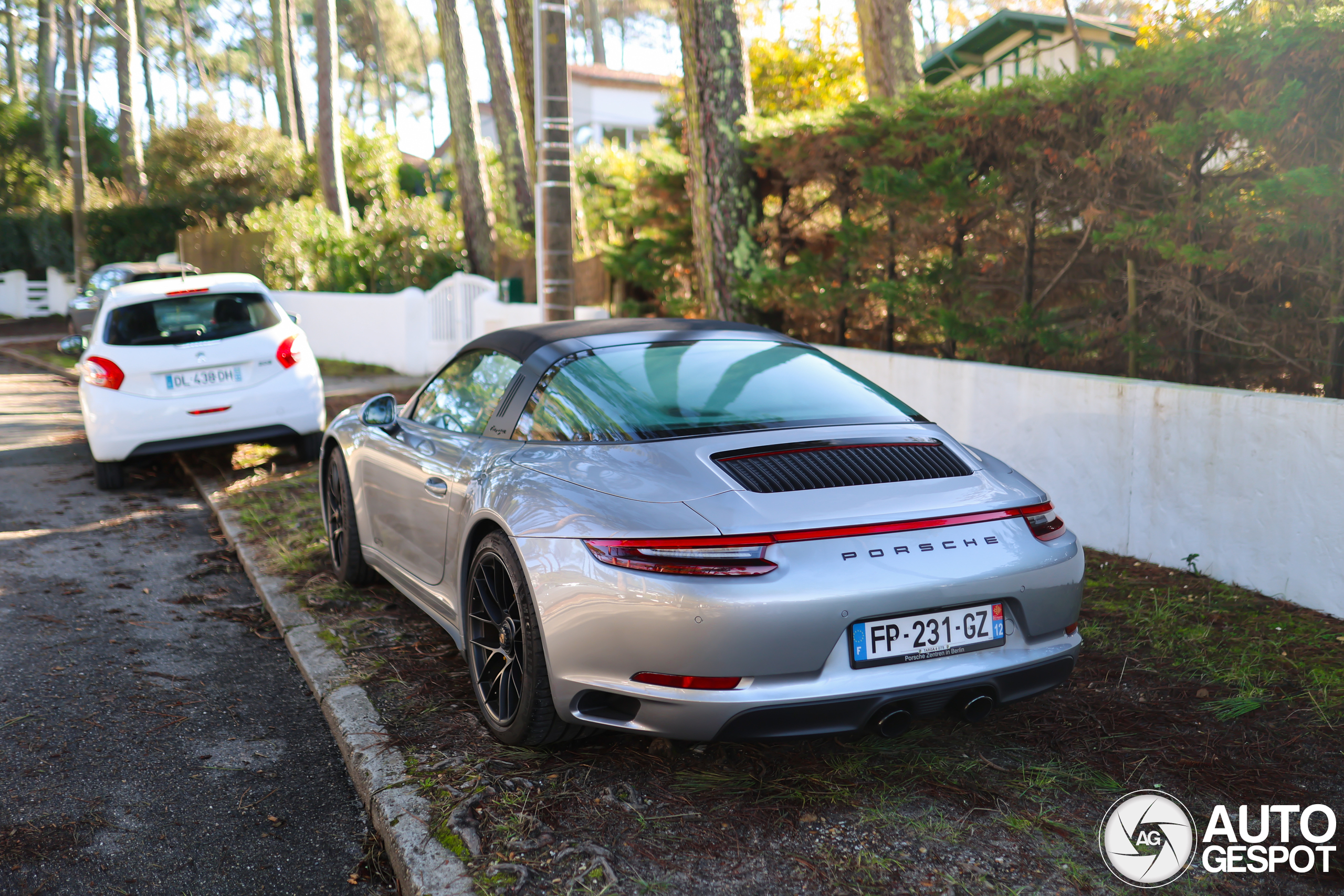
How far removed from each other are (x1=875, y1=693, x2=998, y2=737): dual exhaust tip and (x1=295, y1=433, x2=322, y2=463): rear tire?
23.1 feet

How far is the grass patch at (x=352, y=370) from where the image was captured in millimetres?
15969

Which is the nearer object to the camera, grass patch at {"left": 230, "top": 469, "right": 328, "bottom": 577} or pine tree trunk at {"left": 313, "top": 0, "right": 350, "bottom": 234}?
grass patch at {"left": 230, "top": 469, "right": 328, "bottom": 577}

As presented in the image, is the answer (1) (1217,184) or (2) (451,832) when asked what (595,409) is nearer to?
(2) (451,832)

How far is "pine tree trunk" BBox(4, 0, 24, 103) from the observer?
46.9m

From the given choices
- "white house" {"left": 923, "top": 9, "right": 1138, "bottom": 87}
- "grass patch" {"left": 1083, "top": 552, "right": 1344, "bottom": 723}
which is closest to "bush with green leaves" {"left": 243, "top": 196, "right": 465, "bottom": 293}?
"white house" {"left": 923, "top": 9, "right": 1138, "bottom": 87}

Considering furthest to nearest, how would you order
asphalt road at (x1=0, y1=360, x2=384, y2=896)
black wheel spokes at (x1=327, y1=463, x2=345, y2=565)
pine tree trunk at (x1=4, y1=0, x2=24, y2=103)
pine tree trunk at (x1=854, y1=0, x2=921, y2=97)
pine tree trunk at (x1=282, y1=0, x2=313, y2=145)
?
pine tree trunk at (x1=4, y1=0, x2=24, y2=103), pine tree trunk at (x1=282, y1=0, x2=313, y2=145), pine tree trunk at (x1=854, y1=0, x2=921, y2=97), black wheel spokes at (x1=327, y1=463, x2=345, y2=565), asphalt road at (x1=0, y1=360, x2=384, y2=896)

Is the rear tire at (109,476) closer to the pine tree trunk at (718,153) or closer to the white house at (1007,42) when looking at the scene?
the pine tree trunk at (718,153)

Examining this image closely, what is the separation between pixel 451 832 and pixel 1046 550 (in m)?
1.98

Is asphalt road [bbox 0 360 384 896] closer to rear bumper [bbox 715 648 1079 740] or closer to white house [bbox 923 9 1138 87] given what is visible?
rear bumper [bbox 715 648 1079 740]

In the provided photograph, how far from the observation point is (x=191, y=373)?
8391 mm

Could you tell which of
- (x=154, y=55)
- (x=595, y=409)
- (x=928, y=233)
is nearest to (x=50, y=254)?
(x=154, y=55)

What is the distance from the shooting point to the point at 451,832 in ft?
10.2

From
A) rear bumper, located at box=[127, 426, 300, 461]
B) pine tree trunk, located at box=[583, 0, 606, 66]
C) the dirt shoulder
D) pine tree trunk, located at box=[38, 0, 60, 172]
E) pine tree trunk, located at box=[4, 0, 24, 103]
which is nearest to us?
the dirt shoulder

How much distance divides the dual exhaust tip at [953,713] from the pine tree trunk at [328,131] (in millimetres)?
21952
